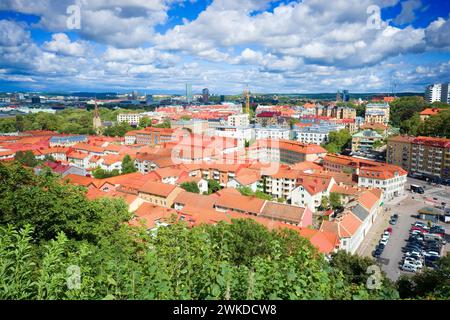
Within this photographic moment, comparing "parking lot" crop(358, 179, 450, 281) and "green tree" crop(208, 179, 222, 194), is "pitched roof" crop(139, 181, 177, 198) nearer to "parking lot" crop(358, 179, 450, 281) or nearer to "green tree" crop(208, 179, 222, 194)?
"green tree" crop(208, 179, 222, 194)

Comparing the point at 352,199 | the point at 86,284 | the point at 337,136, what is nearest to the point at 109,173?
the point at 352,199

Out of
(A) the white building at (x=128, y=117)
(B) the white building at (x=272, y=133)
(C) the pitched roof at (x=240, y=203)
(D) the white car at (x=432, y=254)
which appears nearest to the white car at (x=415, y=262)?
(D) the white car at (x=432, y=254)

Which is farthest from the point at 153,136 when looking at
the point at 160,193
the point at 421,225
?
the point at 421,225

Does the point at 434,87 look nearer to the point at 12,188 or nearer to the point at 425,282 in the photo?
the point at 425,282

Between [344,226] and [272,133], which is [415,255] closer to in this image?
[344,226]

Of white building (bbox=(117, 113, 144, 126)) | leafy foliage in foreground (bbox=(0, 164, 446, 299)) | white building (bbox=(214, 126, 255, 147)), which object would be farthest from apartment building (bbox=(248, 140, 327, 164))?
white building (bbox=(117, 113, 144, 126))

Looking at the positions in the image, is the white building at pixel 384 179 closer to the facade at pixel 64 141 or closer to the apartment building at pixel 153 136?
the apartment building at pixel 153 136
